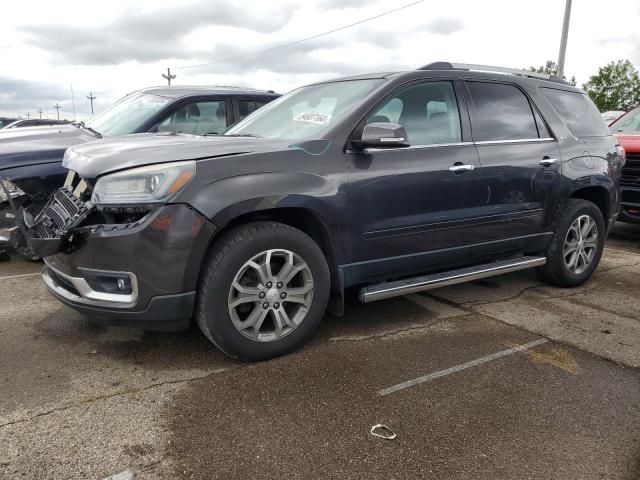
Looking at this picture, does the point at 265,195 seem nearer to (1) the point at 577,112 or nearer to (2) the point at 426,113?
(2) the point at 426,113

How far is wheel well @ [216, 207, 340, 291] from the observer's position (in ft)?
10.4

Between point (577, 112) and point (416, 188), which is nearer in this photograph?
point (416, 188)

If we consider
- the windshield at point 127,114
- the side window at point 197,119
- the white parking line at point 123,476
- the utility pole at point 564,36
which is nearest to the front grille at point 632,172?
the side window at point 197,119

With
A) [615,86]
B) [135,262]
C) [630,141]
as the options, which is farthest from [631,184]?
[615,86]

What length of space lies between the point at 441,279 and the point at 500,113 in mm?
1435

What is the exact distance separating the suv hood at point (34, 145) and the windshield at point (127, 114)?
31 centimetres

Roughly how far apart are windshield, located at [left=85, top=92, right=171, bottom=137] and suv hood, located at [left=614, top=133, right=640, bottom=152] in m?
5.88

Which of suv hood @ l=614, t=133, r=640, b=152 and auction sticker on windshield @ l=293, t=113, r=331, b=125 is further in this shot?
suv hood @ l=614, t=133, r=640, b=152

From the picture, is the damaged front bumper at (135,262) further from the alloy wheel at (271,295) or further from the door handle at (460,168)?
the door handle at (460,168)

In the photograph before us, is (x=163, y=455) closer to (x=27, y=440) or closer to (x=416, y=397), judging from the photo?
(x=27, y=440)

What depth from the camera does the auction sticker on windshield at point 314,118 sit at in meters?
3.54

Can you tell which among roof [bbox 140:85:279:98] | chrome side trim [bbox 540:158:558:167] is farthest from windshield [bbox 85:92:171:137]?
chrome side trim [bbox 540:158:558:167]

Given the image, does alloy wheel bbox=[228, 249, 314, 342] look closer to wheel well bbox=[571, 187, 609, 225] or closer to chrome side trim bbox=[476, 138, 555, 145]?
chrome side trim bbox=[476, 138, 555, 145]

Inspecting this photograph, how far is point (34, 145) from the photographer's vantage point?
16.1ft
